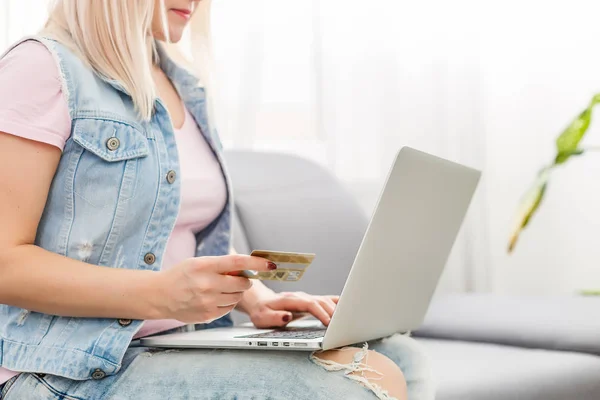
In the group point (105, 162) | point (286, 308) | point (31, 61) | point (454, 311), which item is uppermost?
point (31, 61)

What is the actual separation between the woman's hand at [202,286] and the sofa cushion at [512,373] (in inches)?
17.1

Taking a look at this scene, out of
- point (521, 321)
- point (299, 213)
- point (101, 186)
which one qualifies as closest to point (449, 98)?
point (299, 213)

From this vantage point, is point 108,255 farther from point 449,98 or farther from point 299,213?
point 449,98

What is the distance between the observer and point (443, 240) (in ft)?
3.67

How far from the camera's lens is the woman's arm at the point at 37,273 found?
868mm

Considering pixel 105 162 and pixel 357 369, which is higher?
pixel 105 162

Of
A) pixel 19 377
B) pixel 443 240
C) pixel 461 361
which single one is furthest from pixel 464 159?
pixel 19 377

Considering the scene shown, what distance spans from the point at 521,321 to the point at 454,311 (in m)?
0.18

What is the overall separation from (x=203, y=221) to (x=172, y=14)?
29 centimetres

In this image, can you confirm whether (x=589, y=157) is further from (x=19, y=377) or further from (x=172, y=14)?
(x=19, y=377)

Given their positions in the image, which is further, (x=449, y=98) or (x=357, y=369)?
(x=449, y=98)

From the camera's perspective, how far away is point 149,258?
98 cm

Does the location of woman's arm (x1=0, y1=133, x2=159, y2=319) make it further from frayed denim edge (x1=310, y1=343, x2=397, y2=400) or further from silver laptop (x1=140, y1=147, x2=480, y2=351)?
frayed denim edge (x1=310, y1=343, x2=397, y2=400)

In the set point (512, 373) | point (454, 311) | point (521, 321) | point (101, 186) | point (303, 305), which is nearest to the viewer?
point (101, 186)
